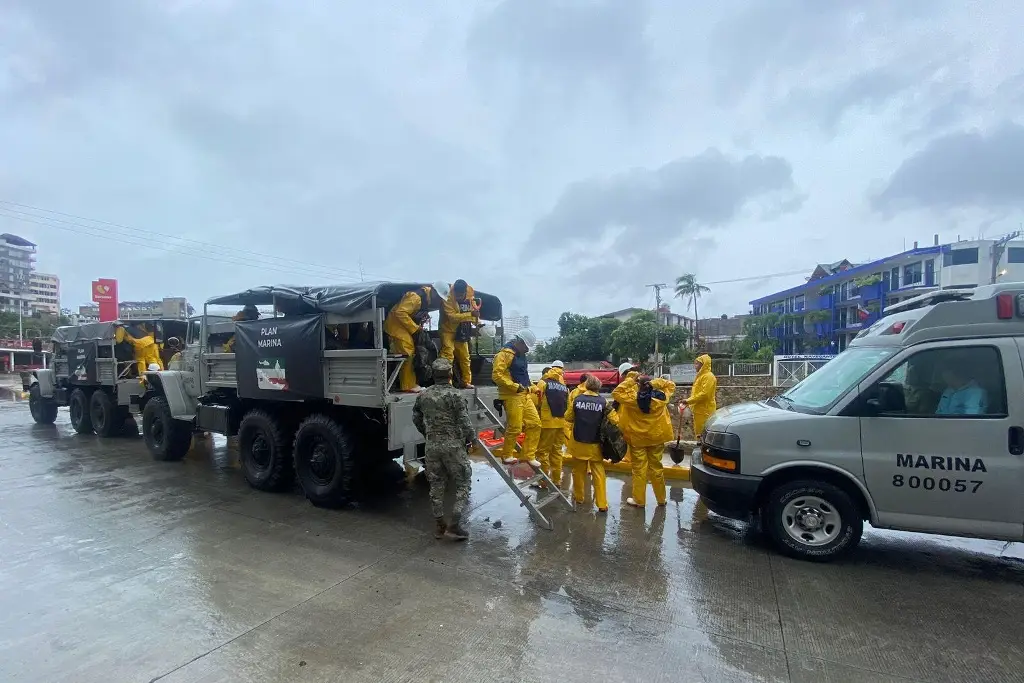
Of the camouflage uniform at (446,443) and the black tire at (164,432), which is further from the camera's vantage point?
the black tire at (164,432)

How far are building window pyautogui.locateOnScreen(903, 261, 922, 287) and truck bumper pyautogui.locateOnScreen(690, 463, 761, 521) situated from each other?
137ft

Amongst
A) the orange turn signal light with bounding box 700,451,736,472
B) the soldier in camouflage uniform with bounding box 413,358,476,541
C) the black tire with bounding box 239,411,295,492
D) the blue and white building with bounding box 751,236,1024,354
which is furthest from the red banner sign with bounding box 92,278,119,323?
the blue and white building with bounding box 751,236,1024,354

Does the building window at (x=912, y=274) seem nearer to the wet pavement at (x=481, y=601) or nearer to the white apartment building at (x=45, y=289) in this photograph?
the wet pavement at (x=481, y=601)

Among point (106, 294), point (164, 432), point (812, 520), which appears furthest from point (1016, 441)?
point (106, 294)

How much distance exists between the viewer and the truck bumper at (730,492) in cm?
423

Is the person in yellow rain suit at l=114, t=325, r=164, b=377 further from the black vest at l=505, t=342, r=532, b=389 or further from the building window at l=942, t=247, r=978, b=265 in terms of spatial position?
the building window at l=942, t=247, r=978, b=265

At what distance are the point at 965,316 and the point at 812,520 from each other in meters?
1.91

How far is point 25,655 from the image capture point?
2969 mm

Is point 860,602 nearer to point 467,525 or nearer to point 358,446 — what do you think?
point 467,525

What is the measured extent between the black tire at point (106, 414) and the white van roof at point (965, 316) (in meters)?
12.2

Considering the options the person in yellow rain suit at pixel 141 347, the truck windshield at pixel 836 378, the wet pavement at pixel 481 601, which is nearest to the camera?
the wet pavement at pixel 481 601

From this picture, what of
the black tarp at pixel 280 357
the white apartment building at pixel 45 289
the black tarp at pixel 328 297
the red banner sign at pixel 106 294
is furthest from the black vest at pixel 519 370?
the white apartment building at pixel 45 289

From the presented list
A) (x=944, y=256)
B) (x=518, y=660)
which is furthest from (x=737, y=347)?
(x=518, y=660)

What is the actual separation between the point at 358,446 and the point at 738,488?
3698 millimetres
